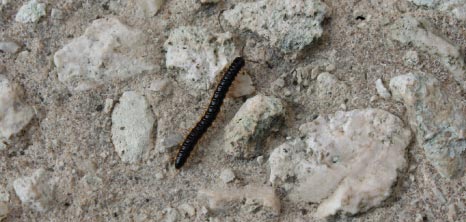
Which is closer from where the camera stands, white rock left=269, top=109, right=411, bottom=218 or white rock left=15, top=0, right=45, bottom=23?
white rock left=269, top=109, right=411, bottom=218

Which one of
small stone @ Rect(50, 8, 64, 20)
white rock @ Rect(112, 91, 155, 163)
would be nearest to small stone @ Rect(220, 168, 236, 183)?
white rock @ Rect(112, 91, 155, 163)

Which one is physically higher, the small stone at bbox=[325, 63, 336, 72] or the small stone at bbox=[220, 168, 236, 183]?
the small stone at bbox=[325, 63, 336, 72]

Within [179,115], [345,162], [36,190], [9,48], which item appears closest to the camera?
[345,162]

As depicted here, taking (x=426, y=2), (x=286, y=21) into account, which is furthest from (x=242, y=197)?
(x=426, y=2)

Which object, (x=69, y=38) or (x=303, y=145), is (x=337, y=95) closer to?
(x=303, y=145)

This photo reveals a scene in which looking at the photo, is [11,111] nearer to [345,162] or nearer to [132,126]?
[132,126]

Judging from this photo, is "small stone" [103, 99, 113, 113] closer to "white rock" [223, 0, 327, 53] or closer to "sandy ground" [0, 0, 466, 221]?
"sandy ground" [0, 0, 466, 221]

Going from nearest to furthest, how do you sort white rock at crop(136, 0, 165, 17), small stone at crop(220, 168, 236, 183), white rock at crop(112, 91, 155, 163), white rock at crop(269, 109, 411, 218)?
white rock at crop(269, 109, 411, 218) → small stone at crop(220, 168, 236, 183) → white rock at crop(112, 91, 155, 163) → white rock at crop(136, 0, 165, 17)
